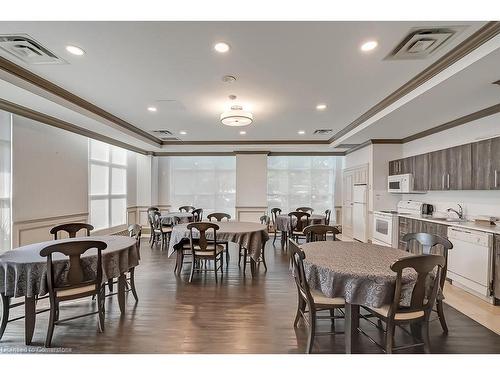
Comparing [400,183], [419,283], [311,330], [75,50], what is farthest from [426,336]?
[75,50]

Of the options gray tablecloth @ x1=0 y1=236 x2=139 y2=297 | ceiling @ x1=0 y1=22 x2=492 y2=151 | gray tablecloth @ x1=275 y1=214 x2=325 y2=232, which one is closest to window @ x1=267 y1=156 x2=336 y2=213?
gray tablecloth @ x1=275 y1=214 x2=325 y2=232

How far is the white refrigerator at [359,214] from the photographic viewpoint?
603 cm

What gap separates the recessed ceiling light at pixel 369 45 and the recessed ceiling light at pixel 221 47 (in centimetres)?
123

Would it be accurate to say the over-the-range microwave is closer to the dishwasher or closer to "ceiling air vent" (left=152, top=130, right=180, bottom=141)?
the dishwasher

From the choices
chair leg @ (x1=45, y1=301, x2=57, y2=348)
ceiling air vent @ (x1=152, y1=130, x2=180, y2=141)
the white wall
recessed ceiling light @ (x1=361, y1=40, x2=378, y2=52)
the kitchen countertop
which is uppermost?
recessed ceiling light @ (x1=361, y1=40, x2=378, y2=52)

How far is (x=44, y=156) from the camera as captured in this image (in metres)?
4.36

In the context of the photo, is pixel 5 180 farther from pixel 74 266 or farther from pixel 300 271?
pixel 300 271

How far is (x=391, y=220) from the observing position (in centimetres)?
496

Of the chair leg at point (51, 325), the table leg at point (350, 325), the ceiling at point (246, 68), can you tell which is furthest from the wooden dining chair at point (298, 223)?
the chair leg at point (51, 325)

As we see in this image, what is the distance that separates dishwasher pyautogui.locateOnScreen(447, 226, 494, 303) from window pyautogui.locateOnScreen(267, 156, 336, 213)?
4.46 metres

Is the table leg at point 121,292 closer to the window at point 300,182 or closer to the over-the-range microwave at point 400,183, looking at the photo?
the over-the-range microwave at point 400,183

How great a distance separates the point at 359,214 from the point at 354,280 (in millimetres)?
4835

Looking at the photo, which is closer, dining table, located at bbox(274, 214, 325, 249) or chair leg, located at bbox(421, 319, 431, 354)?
chair leg, located at bbox(421, 319, 431, 354)

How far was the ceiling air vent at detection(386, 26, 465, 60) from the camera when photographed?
205 centimetres
